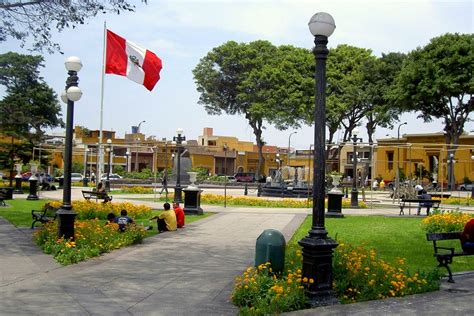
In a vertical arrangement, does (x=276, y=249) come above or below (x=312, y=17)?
below

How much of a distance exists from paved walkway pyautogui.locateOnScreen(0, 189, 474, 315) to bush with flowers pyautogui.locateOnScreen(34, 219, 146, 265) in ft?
0.68

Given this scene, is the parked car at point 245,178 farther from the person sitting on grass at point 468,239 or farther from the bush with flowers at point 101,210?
the person sitting on grass at point 468,239

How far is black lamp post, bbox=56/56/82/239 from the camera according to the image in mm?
10961

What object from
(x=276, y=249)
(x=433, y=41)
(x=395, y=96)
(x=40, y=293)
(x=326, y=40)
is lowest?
(x=40, y=293)

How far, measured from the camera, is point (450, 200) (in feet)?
96.8

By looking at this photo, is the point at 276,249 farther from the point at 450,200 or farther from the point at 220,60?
the point at 220,60

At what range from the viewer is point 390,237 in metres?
14.0

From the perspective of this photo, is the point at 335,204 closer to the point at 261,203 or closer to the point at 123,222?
the point at 261,203

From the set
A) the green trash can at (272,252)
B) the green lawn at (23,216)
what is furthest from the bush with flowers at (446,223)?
the green trash can at (272,252)

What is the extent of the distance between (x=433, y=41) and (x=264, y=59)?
62.6ft

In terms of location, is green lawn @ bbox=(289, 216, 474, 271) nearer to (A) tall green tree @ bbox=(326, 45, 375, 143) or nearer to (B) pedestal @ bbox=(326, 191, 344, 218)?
(B) pedestal @ bbox=(326, 191, 344, 218)

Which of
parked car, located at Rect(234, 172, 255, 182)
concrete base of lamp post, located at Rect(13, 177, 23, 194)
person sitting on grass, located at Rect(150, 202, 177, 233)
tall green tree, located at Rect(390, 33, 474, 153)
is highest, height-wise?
tall green tree, located at Rect(390, 33, 474, 153)

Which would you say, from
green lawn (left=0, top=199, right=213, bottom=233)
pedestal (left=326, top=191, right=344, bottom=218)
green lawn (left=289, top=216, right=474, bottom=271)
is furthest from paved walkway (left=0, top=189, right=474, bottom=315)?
pedestal (left=326, top=191, right=344, bottom=218)

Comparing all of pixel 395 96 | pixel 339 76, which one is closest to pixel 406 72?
pixel 395 96
